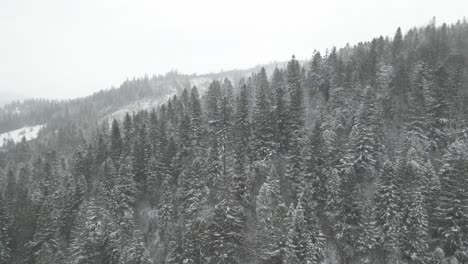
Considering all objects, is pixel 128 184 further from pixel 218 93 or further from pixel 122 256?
pixel 218 93

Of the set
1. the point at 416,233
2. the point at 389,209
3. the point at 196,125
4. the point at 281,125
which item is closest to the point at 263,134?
the point at 281,125

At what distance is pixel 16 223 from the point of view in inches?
2440

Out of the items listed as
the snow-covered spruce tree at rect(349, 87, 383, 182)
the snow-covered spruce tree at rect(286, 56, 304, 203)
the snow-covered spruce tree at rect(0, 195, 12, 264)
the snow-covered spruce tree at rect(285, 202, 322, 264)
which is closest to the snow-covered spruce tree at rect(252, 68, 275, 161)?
the snow-covered spruce tree at rect(286, 56, 304, 203)

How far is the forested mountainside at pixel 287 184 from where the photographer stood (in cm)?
4291

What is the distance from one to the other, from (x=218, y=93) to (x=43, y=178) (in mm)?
50648

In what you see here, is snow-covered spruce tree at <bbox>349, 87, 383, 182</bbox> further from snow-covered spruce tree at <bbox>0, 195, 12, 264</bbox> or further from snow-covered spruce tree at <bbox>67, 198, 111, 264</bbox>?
snow-covered spruce tree at <bbox>0, 195, 12, 264</bbox>

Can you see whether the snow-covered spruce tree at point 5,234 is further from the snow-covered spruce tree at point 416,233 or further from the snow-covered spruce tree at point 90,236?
the snow-covered spruce tree at point 416,233

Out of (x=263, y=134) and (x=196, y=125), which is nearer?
(x=263, y=134)

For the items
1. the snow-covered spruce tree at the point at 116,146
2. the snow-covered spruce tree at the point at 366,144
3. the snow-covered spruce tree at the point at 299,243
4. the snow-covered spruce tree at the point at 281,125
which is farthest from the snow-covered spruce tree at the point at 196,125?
the snow-covered spruce tree at the point at 366,144

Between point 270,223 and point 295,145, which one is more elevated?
point 295,145

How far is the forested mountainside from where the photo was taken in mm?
42906

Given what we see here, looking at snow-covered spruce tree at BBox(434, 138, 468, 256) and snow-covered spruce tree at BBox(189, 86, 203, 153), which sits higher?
snow-covered spruce tree at BBox(189, 86, 203, 153)

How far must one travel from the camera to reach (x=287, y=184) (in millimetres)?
52344

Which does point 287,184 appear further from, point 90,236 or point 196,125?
point 90,236
